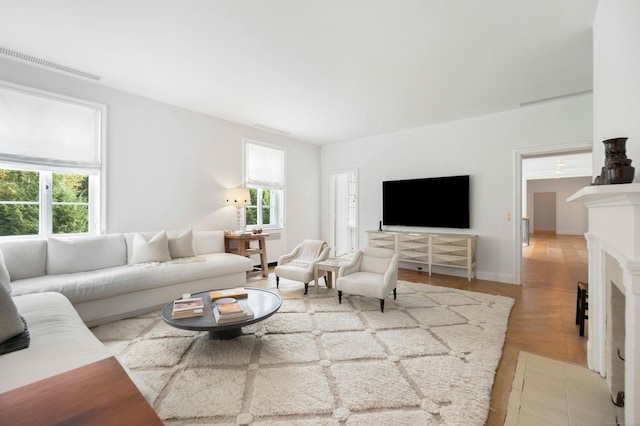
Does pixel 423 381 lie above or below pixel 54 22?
below

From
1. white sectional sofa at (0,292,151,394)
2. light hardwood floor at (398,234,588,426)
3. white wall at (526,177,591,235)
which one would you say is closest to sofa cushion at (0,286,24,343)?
white sectional sofa at (0,292,151,394)

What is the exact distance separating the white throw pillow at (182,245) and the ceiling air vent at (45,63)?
7.17 ft

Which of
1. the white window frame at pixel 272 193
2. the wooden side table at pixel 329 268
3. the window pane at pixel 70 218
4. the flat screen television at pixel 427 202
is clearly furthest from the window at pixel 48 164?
the flat screen television at pixel 427 202

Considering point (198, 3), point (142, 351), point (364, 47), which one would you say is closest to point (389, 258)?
point (364, 47)

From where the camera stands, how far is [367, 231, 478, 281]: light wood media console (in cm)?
464

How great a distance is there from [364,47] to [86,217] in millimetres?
3966

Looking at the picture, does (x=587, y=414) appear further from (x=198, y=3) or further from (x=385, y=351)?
(x=198, y=3)

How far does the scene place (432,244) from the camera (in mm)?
4957

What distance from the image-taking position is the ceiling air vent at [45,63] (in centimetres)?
293

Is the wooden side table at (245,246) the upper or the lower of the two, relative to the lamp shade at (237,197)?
lower

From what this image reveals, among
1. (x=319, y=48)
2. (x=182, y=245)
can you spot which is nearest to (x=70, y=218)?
(x=182, y=245)

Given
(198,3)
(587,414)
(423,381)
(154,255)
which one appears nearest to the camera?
(587,414)

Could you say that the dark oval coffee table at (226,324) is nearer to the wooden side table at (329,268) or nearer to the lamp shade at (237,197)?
the wooden side table at (329,268)

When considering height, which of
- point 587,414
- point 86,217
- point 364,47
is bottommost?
point 587,414
